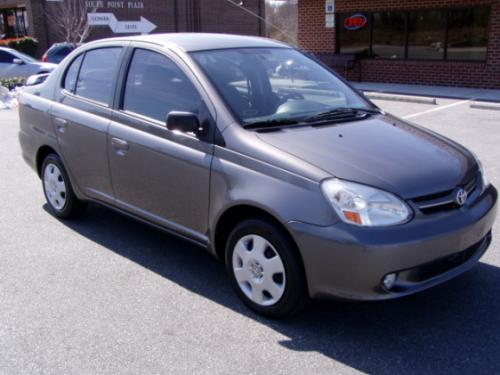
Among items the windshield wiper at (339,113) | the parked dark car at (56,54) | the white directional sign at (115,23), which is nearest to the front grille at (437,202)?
the windshield wiper at (339,113)

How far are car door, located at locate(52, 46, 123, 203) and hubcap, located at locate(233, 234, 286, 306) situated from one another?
5.03 ft

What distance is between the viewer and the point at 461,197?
3.42 metres

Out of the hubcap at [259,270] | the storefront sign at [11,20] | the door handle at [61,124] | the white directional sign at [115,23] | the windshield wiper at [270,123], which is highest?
the storefront sign at [11,20]

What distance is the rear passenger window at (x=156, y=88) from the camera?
404 cm

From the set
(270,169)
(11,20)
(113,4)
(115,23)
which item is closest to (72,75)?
(270,169)

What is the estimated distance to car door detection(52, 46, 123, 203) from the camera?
4660mm

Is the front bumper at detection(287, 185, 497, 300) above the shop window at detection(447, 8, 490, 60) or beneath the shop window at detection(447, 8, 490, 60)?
beneath

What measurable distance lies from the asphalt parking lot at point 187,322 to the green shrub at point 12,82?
12.1 m

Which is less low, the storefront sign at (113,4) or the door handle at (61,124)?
the storefront sign at (113,4)

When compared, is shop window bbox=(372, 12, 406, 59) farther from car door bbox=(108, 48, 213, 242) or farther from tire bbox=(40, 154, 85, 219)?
car door bbox=(108, 48, 213, 242)

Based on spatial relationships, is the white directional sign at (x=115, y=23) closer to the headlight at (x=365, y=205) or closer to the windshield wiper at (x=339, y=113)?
Result: the windshield wiper at (x=339, y=113)

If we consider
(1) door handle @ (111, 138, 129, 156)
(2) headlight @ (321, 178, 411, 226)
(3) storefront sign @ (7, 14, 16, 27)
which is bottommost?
(2) headlight @ (321, 178, 411, 226)

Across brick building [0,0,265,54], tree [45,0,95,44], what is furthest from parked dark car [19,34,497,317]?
brick building [0,0,265,54]

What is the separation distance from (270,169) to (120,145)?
1511 mm
